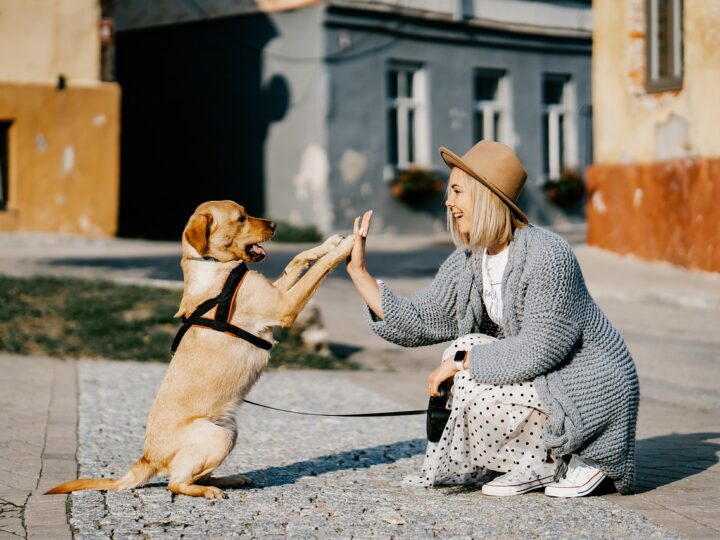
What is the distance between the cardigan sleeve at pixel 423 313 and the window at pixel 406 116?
17.3 meters

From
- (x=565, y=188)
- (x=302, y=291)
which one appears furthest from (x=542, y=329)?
(x=565, y=188)

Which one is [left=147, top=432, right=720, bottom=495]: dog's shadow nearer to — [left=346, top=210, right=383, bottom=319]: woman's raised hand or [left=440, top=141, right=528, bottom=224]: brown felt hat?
[left=346, top=210, right=383, bottom=319]: woman's raised hand

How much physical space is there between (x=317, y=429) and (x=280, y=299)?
187cm

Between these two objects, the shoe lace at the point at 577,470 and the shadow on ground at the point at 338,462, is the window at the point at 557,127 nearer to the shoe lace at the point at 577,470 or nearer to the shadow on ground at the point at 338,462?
the shadow on ground at the point at 338,462

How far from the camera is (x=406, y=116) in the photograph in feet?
74.0

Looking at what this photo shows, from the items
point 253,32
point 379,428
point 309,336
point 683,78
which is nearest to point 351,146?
point 253,32

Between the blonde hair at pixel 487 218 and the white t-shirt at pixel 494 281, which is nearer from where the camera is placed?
the blonde hair at pixel 487 218

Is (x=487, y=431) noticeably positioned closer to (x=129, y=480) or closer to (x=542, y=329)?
(x=542, y=329)

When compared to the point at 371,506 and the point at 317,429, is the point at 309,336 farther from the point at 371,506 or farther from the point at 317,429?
the point at 371,506

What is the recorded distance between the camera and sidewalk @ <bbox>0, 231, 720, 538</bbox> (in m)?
5.09

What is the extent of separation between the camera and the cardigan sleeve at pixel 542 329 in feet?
15.6

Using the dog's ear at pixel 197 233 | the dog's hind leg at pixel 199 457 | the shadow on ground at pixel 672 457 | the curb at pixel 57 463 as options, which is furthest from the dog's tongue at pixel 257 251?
the shadow on ground at pixel 672 457

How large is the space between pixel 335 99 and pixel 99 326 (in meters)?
12.0

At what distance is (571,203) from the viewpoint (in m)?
24.9
